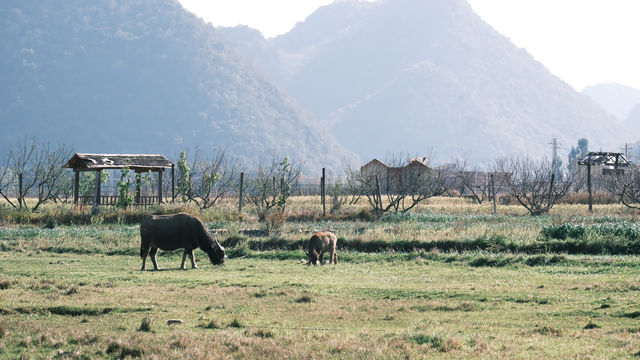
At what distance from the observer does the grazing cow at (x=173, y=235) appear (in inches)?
902

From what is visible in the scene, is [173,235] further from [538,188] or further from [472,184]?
[472,184]

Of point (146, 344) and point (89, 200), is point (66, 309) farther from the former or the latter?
point (89, 200)

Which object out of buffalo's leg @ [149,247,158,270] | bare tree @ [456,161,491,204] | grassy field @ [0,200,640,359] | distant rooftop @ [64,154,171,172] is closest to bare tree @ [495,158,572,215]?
bare tree @ [456,161,491,204]

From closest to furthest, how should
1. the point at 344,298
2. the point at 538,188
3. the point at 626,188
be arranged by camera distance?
the point at 344,298
the point at 538,188
the point at 626,188

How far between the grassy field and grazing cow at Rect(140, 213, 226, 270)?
0.86m

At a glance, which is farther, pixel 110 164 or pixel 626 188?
pixel 626 188

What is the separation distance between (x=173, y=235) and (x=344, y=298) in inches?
336

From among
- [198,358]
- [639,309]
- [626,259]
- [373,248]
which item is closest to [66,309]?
[198,358]

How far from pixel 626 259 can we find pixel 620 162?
53.9 meters

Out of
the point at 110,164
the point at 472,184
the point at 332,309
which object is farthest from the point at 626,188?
the point at 332,309

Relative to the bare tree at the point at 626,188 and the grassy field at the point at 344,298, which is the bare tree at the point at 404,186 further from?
the grassy field at the point at 344,298

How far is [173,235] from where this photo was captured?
75.7ft

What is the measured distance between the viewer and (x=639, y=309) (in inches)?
546

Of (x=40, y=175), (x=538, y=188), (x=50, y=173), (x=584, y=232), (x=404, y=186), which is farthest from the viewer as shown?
(x=40, y=175)
